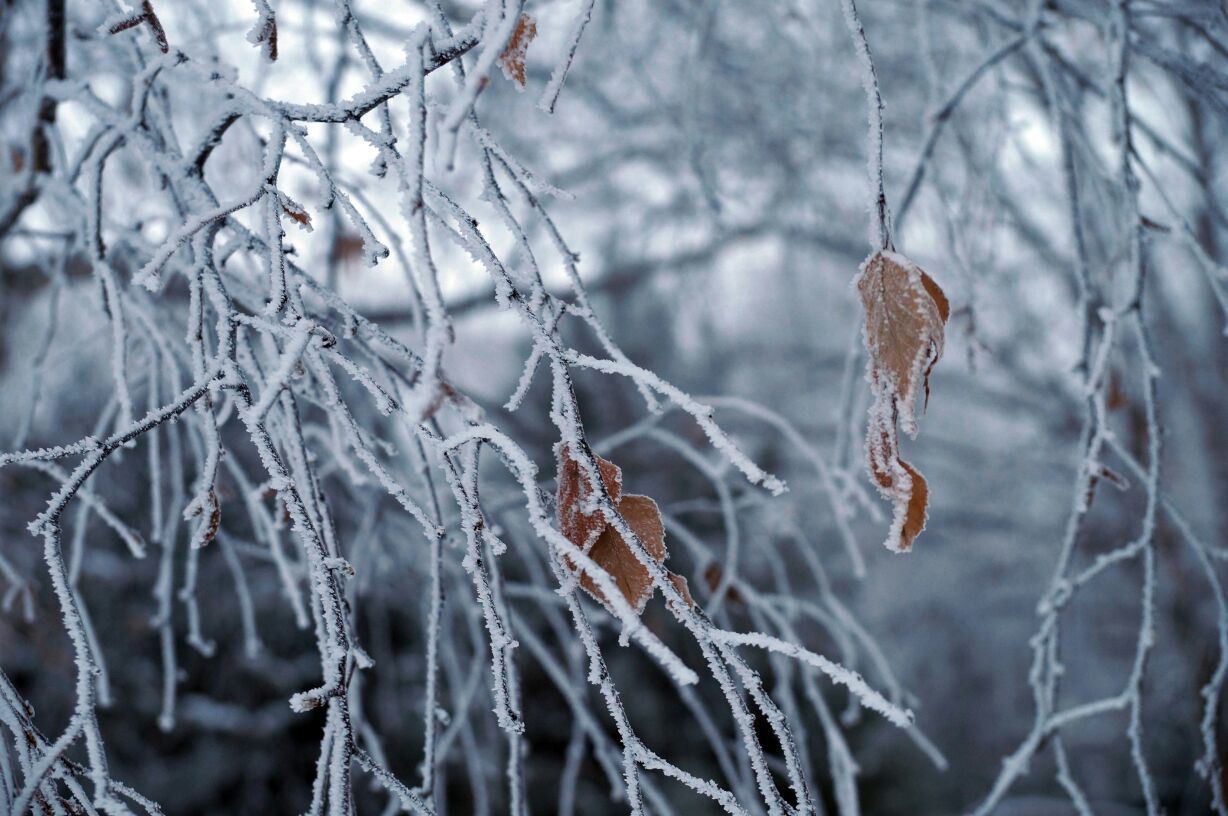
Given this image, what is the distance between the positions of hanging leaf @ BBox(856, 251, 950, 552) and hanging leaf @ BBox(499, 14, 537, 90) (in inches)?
11.1

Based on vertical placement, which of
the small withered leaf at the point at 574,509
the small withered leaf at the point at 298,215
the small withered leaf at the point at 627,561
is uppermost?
the small withered leaf at the point at 298,215

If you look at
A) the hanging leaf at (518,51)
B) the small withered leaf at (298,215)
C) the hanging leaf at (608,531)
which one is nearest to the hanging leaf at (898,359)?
the hanging leaf at (608,531)

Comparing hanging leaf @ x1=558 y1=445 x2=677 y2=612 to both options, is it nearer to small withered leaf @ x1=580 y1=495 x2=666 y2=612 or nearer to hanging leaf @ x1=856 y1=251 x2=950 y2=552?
small withered leaf @ x1=580 y1=495 x2=666 y2=612

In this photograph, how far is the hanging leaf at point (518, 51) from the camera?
24.8 inches

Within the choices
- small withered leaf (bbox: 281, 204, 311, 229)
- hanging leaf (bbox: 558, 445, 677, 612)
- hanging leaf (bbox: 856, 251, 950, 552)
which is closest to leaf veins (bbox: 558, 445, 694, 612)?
hanging leaf (bbox: 558, 445, 677, 612)

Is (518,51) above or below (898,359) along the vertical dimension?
above

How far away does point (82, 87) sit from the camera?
3.54 feet

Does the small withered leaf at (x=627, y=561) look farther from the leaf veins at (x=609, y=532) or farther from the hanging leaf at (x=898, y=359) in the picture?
the hanging leaf at (x=898, y=359)

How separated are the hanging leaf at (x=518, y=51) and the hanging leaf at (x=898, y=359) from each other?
0.93 feet

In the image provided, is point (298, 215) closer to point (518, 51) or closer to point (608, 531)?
point (518, 51)

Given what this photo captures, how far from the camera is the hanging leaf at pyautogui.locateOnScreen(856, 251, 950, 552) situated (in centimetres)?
58

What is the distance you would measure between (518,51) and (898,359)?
Answer: 35cm

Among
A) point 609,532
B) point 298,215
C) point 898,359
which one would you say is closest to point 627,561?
point 609,532

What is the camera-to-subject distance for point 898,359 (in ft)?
1.92
